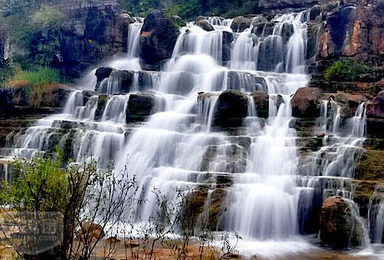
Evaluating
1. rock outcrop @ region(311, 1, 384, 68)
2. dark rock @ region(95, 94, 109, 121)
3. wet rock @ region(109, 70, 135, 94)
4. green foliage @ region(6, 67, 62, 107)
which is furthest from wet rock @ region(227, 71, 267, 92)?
green foliage @ region(6, 67, 62, 107)

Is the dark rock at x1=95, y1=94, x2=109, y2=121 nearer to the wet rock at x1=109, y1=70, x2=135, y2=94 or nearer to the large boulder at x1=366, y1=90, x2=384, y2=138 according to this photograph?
the wet rock at x1=109, y1=70, x2=135, y2=94

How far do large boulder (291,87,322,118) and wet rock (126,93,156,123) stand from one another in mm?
5867

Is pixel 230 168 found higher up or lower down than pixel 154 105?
lower down

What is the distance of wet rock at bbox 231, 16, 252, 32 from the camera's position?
26.5 m

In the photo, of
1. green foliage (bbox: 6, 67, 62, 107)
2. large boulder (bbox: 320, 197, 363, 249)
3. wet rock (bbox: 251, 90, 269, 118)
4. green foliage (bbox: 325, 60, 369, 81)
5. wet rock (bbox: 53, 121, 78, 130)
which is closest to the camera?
large boulder (bbox: 320, 197, 363, 249)

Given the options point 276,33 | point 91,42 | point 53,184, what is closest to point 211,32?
point 276,33

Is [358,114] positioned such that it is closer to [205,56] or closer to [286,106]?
[286,106]

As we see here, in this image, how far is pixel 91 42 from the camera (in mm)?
26609

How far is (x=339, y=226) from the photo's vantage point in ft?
34.2

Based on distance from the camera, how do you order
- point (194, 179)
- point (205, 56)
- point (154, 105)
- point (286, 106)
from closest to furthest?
point (194, 179), point (286, 106), point (154, 105), point (205, 56)

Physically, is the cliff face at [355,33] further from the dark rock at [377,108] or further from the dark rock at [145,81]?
the dark rock at [145,81]

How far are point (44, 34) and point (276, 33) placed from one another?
13867mm

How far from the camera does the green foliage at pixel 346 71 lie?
62.7ft

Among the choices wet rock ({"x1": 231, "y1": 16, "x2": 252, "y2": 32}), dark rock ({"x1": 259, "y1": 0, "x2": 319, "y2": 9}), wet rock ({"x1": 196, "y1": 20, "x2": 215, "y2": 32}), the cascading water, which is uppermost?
dark rock ({"x1": 259, "y1": 0, "x2": 319, "y2": 9})
